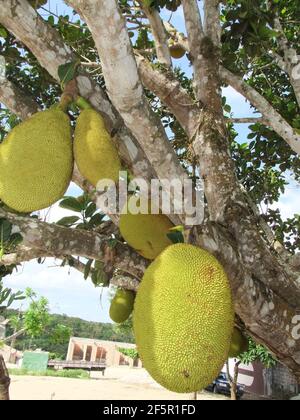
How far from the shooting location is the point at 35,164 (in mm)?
1268

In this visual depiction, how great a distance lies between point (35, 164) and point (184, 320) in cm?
65

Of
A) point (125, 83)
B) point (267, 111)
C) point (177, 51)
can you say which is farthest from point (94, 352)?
point (125, 83)

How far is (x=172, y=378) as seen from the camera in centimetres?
99

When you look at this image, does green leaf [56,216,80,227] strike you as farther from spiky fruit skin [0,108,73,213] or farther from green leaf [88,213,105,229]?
spiky fruit skin [0,108,73,213]

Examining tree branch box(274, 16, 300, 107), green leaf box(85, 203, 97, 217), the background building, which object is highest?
tree branch box(274, 16, 300, 107)

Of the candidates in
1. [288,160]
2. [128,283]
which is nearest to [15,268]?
[128,283]

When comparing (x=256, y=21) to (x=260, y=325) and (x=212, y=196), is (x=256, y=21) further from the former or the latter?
(x=260, y=325)

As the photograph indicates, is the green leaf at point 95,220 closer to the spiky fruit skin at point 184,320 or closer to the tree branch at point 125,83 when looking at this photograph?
the tree branch at point 125,83

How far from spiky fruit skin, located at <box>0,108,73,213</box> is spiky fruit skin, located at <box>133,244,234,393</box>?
1.49 ft

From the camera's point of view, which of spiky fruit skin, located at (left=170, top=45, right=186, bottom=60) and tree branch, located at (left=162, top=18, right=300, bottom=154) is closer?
tree branch, located at (left=162, top=18, right=300, bottom=154)

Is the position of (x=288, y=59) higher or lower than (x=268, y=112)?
higher

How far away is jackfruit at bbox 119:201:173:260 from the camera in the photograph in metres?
1.64

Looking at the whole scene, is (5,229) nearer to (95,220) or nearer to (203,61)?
(95,220)

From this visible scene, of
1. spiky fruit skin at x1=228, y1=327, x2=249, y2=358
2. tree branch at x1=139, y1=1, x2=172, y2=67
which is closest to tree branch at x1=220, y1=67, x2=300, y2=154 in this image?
tree branch at x1=139, y1=1, x2=172, y2=67
